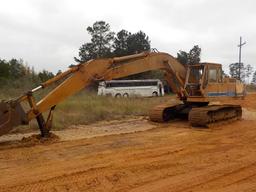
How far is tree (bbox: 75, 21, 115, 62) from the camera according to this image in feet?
219

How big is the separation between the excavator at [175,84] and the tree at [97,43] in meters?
50.2

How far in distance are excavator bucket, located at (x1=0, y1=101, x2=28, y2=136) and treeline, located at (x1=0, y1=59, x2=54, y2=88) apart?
19.9 m

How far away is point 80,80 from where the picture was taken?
39.6 ft

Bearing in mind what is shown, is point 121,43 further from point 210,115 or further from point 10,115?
point 10,115

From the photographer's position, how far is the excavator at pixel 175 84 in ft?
39.0

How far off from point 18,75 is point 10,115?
26788mm

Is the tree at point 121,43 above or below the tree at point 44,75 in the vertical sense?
above

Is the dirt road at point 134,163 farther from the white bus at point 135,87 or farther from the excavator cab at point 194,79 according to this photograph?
the white bus at point 135,87

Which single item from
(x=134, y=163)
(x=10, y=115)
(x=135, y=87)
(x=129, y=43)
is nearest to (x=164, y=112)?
(x=10, y=115)

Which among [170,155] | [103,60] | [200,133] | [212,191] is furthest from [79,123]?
[212,191]

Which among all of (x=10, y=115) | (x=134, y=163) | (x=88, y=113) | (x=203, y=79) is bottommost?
(x=134, y=163)

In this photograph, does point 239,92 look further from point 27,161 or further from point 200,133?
point 27,161

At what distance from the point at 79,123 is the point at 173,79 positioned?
403cm

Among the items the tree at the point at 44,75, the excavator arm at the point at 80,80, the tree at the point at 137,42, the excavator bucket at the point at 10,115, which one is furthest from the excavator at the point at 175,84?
the tree at the point at 137,42
